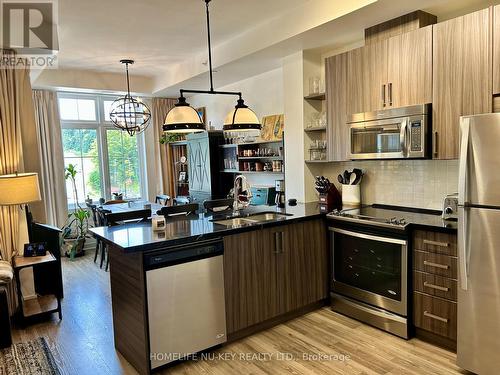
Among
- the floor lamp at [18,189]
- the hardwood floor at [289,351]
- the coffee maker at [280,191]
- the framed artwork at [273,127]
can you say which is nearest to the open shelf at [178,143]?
the framed artwork at [273,127]

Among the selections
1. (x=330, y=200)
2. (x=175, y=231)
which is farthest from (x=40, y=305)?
(x=330, y=200)

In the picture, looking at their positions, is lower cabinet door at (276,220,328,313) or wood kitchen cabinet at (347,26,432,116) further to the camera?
lower cabinet door at (276,220,328,313)

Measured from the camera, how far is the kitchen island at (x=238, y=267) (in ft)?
8.22

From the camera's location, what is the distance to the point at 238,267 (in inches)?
115

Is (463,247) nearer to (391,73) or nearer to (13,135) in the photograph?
(391,73)

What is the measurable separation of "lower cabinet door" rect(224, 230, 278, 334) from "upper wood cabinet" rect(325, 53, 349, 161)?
125 cm

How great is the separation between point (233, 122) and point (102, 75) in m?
3.80

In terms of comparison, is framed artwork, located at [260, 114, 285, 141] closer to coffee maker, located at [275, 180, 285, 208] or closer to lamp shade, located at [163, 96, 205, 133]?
coffee maker, located at [275, 180, 285, 208]

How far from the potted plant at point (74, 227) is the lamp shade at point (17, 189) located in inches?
104

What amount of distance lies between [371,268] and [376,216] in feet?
1.53

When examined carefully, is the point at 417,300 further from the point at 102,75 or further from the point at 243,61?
the point at 102,75

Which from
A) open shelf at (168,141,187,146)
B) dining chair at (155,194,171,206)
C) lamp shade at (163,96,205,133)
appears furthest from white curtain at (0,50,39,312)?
open shelf at (168,141,187,146)

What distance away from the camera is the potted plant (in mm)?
6045

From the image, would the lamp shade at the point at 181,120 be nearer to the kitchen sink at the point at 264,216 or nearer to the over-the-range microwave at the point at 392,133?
the kitchen sink at the point at 264,216
